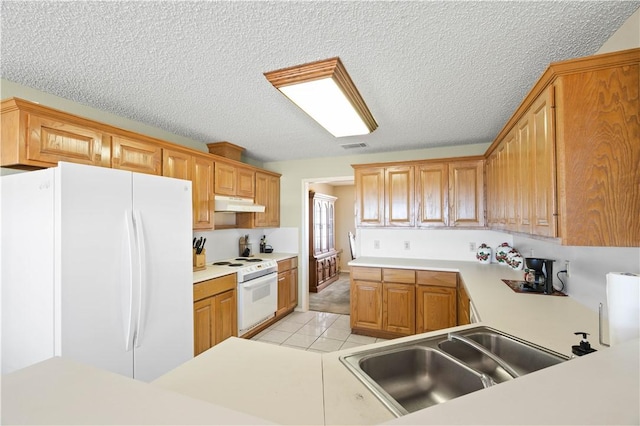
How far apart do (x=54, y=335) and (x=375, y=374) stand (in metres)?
1.82

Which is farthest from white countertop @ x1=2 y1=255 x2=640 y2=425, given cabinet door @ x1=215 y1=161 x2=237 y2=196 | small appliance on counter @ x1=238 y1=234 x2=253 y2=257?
small appliance on counter @ x1=238 y1=234 x2=253 y2=257

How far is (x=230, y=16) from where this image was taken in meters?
1.34

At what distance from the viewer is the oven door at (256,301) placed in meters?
3.30

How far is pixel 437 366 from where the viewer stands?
119 cm

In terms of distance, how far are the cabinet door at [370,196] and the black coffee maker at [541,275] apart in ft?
5.94

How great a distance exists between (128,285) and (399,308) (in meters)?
2.79

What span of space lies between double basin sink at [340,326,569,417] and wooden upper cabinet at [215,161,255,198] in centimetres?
283

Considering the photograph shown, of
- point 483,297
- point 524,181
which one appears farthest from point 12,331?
point 524,181

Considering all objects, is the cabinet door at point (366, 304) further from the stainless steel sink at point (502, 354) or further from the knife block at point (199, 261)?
the stainless steel sink at point (502, 354)

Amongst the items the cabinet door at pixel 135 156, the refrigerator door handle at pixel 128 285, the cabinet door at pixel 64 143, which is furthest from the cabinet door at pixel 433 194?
the cabinet door at pixel 64 143

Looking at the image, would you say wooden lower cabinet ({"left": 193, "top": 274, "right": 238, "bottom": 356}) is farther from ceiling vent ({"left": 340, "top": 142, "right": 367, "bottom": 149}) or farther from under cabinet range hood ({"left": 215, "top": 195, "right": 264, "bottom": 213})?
ceiling vent ({"left": 340, "top": 142, "right": 367, "bottom": 149})

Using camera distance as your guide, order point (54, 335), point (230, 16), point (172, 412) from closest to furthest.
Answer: point (172, 412), point (230, 16), point (54, 335)

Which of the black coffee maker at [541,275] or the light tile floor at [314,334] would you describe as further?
the light tile floor at [314,334]

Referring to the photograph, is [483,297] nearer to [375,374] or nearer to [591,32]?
[375,374]
